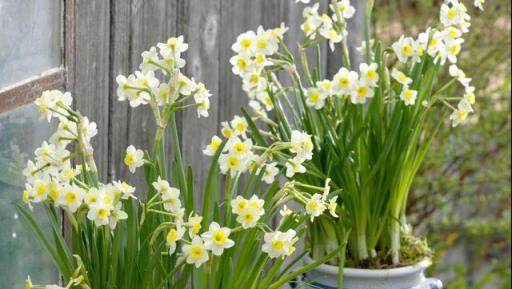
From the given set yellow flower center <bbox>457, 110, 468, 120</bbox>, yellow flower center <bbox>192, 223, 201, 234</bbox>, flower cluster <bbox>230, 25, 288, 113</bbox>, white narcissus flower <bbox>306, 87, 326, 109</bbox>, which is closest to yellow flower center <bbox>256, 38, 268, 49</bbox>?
flower cluster <bbox>230, 25, 288, 113</bbox>

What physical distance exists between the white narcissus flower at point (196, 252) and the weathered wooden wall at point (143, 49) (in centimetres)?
54

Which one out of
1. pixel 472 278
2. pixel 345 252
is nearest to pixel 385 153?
pixel 345 252

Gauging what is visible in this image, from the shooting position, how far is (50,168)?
5.67 ft

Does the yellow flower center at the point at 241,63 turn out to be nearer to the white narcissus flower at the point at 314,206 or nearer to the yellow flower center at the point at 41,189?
the white narcissus flower at the point at 314,206

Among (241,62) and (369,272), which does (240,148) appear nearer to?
(241,62)

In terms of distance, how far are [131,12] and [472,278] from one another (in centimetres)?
346

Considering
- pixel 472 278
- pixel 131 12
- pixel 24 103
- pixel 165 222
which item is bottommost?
pixel 472 278

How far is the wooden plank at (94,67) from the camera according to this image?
2.07 meters

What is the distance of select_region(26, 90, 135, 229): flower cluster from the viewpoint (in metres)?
1.64

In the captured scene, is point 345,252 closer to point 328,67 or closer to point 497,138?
point 328,67

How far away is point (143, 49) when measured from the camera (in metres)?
2.27

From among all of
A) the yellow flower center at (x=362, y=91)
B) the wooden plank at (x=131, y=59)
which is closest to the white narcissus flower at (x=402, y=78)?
the yellow flower center at (x=362, y=91)

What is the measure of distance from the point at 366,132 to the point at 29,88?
2.36 ft

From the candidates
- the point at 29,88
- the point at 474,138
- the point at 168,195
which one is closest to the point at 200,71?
the point at 29,88
